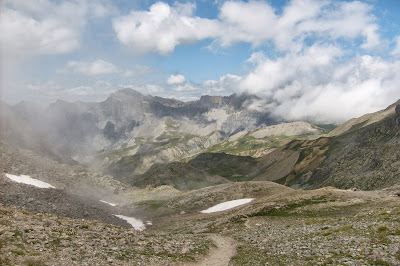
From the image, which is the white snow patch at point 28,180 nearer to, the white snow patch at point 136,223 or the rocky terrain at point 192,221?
the rocky terrain at point 192,221

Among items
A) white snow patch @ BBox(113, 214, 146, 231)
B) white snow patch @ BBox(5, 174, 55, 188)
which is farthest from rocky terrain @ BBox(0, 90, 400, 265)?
white snow patch @ BBox(5, 174, 55, 188)

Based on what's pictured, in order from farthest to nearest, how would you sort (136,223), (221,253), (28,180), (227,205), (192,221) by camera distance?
1. (227,205)
2. (136,223)
3. (28,180)
4. (192,221)
5. (221,253)

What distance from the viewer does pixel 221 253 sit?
1508 inches

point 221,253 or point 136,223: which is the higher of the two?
point 221,253

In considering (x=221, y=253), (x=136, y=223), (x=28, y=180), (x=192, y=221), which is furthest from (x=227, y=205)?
(x=28, y=180)

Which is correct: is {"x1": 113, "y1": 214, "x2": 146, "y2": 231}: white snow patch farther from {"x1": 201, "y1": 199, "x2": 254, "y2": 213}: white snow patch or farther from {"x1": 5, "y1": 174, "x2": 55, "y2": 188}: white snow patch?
{"x1": 5, "y1": 174, "x2": 55, "y2": 188}: white snow patch

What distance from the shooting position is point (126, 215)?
322 ft

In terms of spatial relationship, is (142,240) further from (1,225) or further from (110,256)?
(1,225)

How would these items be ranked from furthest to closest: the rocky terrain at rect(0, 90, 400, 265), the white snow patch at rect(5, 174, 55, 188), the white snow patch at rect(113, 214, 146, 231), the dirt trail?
1. the white snow patch at rect(113, 214, 146, 231)
2. the white snow patch at rect(5, 174, 55, 188)
3. the dirt trail
4. the rocky terrain at rect(0, 90, 400, 265)

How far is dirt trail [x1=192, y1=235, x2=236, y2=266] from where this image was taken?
33500 mm

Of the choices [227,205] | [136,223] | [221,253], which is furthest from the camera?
[227,205]

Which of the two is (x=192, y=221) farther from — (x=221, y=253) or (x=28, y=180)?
(x=28, y=180)

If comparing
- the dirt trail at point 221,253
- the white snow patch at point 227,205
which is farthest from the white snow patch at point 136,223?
the dirt trail at point 221,253

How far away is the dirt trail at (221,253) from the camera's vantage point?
33500 millimetres
